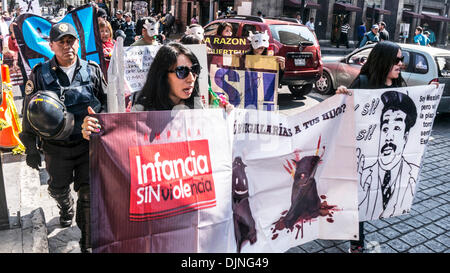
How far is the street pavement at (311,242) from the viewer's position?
3.32m

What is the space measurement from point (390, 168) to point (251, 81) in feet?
7.90

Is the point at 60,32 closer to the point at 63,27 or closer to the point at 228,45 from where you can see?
the point at 63,27

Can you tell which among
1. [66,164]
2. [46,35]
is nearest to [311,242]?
[66,164]

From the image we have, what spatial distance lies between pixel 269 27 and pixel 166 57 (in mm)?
7069

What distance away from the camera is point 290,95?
33.6 ft

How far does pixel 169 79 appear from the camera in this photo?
8.70 feet

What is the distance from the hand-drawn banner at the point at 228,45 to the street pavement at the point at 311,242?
3111mm

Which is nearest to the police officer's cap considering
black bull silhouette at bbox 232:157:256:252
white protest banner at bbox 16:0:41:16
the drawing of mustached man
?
black bull silhouette at bbox 232:157:256:252

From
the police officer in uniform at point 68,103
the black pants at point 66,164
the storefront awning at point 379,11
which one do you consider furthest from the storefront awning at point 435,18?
the black pants at point 66,164

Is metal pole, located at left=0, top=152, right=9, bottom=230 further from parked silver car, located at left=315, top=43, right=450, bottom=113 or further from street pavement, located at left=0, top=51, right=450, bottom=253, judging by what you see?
parked silver car, located at left=315, top=43, right=450, bottom=113

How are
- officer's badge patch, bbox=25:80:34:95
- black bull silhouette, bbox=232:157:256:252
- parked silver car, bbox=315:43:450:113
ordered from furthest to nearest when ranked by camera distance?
parked silver car, bbox=315:43:450:113 → officer's badge patch, bbox=25:80:34:95 → black bull silhouette, bbox=232:157:256:252

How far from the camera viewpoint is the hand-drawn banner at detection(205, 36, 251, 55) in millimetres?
5816

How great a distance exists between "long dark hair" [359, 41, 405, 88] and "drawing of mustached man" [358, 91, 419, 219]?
0.65ft

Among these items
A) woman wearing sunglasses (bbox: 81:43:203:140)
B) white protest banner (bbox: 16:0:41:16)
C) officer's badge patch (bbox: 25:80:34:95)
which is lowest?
officer's badge patch (bbox: 25:80:34:95)
